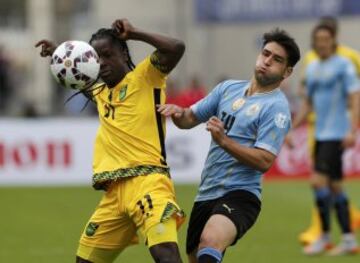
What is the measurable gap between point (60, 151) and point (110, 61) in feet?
40.1

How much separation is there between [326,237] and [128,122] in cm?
483

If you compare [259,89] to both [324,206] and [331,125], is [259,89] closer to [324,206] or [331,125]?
[331,125]

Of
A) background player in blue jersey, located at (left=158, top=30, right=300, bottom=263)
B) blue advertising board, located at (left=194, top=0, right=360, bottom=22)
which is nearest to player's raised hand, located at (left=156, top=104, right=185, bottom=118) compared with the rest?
background player in blue jersey, located at (left=158, top=30, right=300, bottom=263)

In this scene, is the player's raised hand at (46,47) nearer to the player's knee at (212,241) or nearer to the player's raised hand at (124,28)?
the player's raised hand at (124,28)

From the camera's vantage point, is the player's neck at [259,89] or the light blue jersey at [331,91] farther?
the light blue jersey at [331,91]

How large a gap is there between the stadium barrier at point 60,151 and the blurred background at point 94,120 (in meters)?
0.02

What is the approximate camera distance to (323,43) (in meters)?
12.6

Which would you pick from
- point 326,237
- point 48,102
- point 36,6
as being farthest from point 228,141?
point 36,6

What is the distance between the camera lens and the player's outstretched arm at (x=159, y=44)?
8.18 meters

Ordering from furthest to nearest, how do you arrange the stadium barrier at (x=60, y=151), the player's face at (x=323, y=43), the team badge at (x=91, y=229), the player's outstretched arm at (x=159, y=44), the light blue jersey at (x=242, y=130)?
the stadium barrier at (x=60, y=151)
the player's face at (x=323, y=43)
the team badge at (x=91, y=229)
the light blue jersey at (x=242, y=130)
the player's outstretched arm at (x=159, y=44)

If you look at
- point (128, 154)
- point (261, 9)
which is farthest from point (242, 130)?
point (261, 9)

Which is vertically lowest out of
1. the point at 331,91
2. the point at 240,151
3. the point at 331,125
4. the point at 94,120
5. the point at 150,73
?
the point at 94,120

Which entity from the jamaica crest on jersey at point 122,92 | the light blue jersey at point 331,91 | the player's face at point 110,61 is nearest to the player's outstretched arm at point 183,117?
the jamaica crest on jersey at point 122,92

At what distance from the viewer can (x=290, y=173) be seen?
21516mm
